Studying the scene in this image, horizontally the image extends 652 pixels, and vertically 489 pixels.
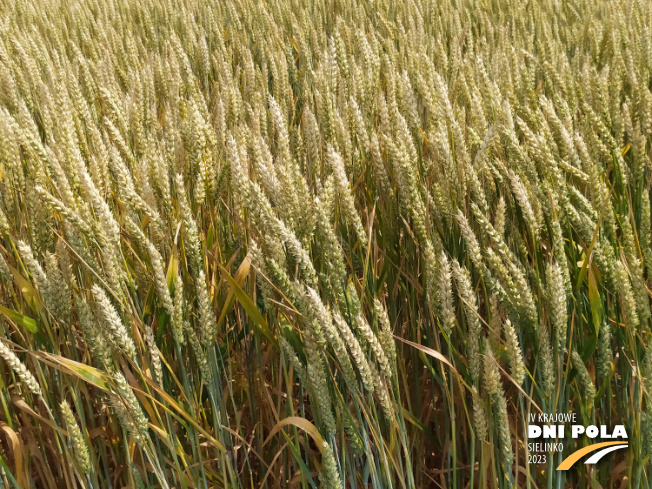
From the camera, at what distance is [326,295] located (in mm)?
836

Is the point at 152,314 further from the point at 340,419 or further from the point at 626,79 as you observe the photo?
the point at 626,79

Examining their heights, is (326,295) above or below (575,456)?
above

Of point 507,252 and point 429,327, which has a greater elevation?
point 507,252

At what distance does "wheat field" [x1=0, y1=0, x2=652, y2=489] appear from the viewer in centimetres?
75

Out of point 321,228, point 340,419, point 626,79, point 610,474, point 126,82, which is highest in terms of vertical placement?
point 126,82

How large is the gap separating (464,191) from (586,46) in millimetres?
1620

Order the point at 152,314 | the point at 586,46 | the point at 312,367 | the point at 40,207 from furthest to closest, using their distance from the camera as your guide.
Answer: the point at 586,46, the point at 152,314, the point at 40,207, the point at 312,367

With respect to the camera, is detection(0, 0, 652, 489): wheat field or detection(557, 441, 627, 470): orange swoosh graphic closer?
detection(0, 0, 652, 489): wheat field

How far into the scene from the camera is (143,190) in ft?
3.09

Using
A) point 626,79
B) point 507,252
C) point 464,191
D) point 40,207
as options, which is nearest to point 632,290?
point 507,252

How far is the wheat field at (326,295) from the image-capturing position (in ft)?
2.45

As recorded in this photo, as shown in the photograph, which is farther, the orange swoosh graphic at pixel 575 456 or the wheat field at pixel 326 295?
the orange swoosh graphic at pixel 575 456

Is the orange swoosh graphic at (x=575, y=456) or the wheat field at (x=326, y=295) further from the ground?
the wheat field at (x=326, y=295)

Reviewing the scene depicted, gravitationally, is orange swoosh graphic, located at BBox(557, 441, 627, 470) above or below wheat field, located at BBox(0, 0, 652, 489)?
below
